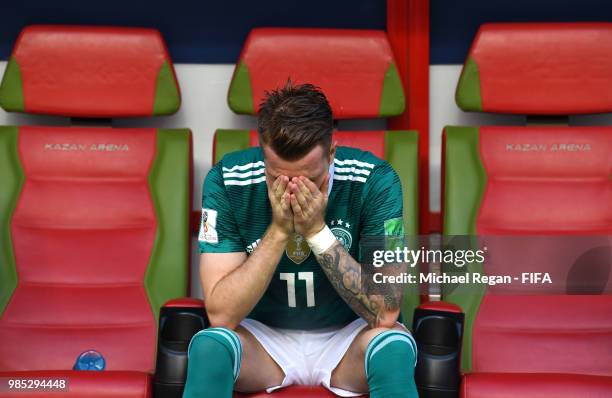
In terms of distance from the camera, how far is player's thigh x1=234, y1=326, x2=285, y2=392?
1.66 meters

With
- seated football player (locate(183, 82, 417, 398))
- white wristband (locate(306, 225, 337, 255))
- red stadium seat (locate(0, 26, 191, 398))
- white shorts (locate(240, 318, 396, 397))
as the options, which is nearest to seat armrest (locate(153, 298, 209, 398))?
seated football player (locate(183, 82, 417, 398))

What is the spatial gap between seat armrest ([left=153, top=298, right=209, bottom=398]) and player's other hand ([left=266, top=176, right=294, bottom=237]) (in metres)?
0.22

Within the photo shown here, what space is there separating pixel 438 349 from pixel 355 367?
160mm

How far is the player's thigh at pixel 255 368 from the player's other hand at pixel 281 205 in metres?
0.22

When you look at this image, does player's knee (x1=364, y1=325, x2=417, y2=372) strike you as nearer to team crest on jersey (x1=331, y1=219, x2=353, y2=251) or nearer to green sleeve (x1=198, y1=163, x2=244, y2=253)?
team crest on jersey (x1=331, y1=219, x2=353, y2=251)

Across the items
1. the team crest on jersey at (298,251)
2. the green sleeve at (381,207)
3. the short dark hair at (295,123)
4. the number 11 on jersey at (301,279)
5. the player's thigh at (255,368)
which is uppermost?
the short dark hair at (295,123)

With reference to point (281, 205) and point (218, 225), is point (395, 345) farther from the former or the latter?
point (218, 225)

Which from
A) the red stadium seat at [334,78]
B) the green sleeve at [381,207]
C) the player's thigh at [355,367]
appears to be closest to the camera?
the player's thigh at [355,367]

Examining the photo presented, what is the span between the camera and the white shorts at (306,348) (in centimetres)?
174

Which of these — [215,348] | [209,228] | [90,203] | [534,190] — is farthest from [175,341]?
[534,190]

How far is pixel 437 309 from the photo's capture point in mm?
1667

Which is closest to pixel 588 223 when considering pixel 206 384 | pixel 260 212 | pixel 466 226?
pixel 466 226

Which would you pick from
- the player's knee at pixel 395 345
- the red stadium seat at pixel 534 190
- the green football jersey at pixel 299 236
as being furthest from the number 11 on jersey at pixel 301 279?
the red stadium seat at pixel 534 190

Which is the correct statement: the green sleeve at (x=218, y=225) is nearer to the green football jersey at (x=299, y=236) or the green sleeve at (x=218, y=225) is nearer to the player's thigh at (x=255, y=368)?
the green football jersey at (x=299, y=236)
